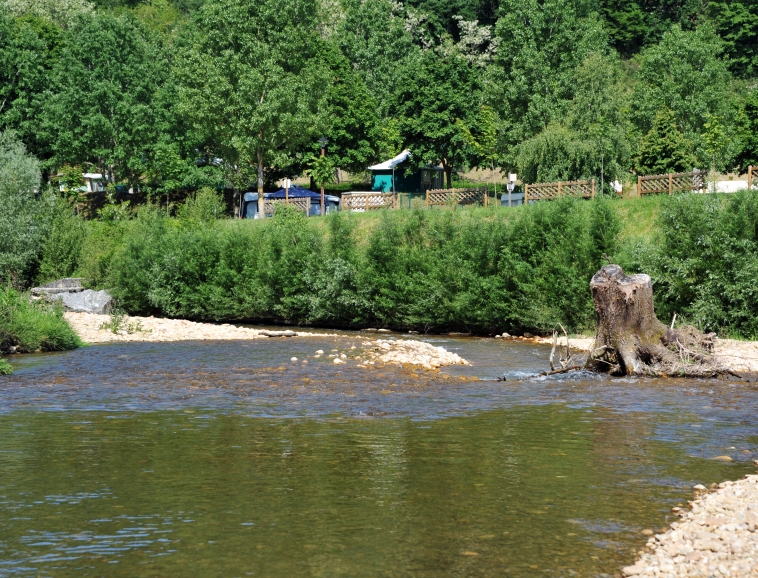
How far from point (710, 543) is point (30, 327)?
26356 millimetres

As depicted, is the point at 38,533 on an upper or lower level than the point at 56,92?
lower

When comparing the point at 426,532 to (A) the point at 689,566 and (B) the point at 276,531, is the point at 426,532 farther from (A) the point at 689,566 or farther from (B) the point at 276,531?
(A) the point at 689,566

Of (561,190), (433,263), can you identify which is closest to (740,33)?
(561,190)

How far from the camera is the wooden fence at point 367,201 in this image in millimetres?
54531

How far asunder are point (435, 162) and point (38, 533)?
6319cm

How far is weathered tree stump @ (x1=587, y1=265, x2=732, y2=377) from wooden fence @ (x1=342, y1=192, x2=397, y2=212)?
31.0m

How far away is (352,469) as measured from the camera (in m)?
15.2

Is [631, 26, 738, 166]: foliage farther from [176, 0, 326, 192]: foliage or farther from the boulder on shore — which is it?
the boulder on shore

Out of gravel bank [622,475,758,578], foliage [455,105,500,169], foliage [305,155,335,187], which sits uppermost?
foliage [455,105,500,169]

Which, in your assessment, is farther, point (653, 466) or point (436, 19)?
point (436, 19)

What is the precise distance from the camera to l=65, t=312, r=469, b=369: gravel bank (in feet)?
92.9

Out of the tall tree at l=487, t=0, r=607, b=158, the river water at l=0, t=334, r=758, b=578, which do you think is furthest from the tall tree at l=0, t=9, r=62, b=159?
the river water at l=0, t=334, r=758, b=578

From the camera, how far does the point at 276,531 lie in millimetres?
12055

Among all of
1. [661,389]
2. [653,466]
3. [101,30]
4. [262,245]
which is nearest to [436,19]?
[101,30]
